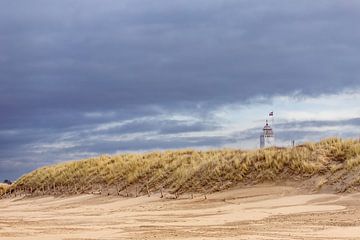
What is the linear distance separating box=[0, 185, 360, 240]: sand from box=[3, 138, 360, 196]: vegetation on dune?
118 cm

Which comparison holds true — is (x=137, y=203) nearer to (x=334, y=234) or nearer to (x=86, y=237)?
(x=86, y=237)

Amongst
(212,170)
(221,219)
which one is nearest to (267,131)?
(212,170)

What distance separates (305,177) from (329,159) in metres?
1.79

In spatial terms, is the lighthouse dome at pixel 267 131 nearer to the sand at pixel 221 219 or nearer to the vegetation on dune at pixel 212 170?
the vegetation on dune at pixel 212 170

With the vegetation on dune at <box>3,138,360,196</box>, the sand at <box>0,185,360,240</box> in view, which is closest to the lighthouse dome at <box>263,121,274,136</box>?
the vegetation on dune at <box>3,138,360,196</box>

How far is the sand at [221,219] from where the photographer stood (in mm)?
14734

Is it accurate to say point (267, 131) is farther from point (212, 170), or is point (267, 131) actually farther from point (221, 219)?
point (221, 219)

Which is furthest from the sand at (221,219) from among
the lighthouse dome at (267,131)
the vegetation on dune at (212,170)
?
the lighthouse dome at (267,131)

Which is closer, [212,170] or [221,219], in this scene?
[221,219]

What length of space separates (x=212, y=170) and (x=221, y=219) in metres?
9.42

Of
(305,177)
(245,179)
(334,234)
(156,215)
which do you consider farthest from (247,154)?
(334,234)

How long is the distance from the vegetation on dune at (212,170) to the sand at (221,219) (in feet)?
3.86

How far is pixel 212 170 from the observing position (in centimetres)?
2762

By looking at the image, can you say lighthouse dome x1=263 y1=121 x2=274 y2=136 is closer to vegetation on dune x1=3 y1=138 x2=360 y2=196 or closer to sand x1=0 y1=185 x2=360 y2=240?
vegetation on dune x1=3 y1=138 x2=360 y2=196
